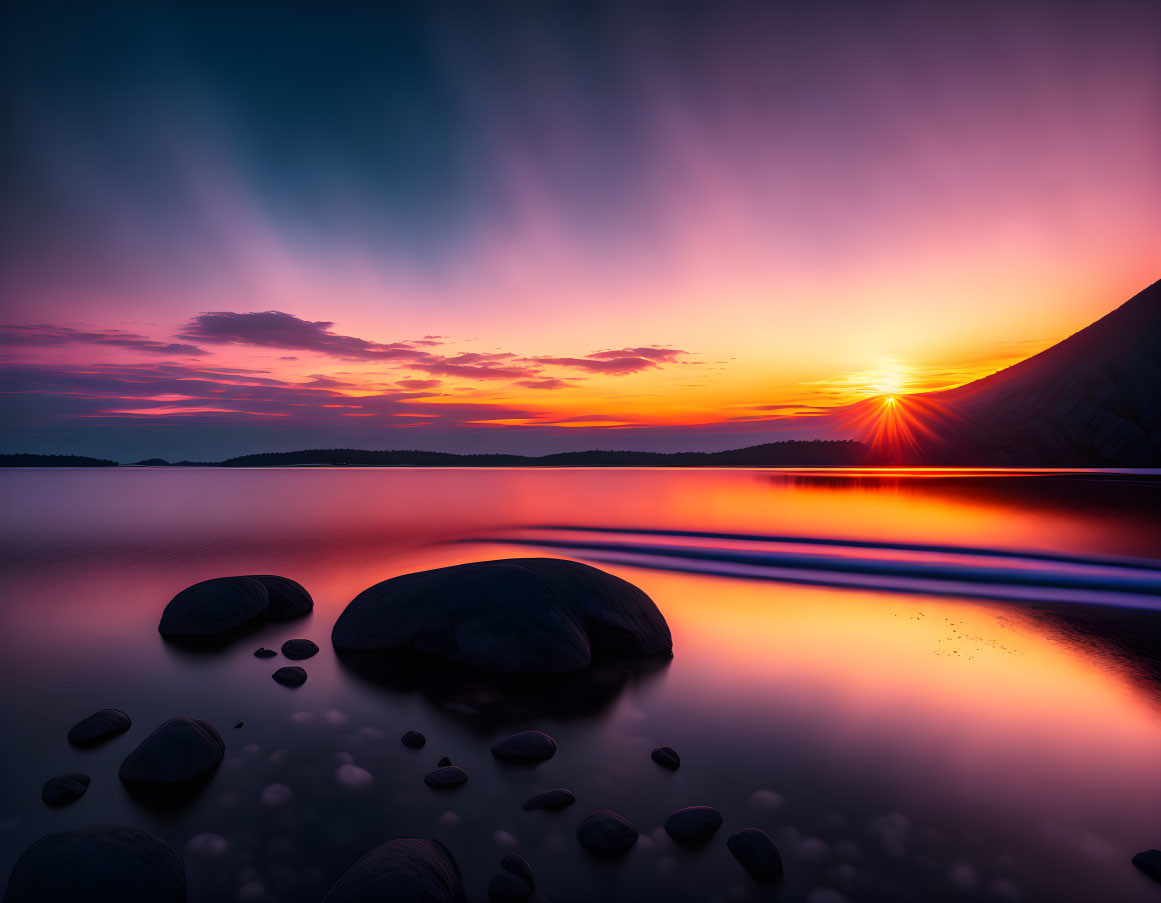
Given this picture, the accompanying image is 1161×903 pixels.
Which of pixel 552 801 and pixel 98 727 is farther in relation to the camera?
pixel 98 727

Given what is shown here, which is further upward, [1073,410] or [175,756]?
[1073,410]

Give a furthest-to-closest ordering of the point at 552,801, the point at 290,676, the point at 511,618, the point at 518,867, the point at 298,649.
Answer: the point at 298,649 → the point at 511,618 → the point at 290,676 → the point at 552,801 → the point at 518,867

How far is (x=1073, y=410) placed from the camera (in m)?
133

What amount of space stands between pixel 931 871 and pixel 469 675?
5487mm

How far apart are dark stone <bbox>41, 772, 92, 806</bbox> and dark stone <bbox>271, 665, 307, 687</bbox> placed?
8.05 ft

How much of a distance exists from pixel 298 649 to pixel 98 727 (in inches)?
106

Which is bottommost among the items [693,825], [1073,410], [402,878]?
[693,825]

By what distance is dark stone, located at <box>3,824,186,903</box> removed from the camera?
3.16 metres

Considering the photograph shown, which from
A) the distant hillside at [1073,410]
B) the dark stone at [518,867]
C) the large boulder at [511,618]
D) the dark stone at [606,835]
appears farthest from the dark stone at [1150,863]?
the distant hillside at [1073,410]

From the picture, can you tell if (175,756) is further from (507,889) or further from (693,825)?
(693,825)

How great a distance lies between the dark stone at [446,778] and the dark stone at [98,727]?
3.82m

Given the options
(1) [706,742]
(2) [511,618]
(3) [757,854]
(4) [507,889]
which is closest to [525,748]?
(4) [507,889]

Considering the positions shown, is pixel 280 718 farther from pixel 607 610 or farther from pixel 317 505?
pixel 317 505

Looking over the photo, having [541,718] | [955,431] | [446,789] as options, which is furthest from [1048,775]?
[955,431]
